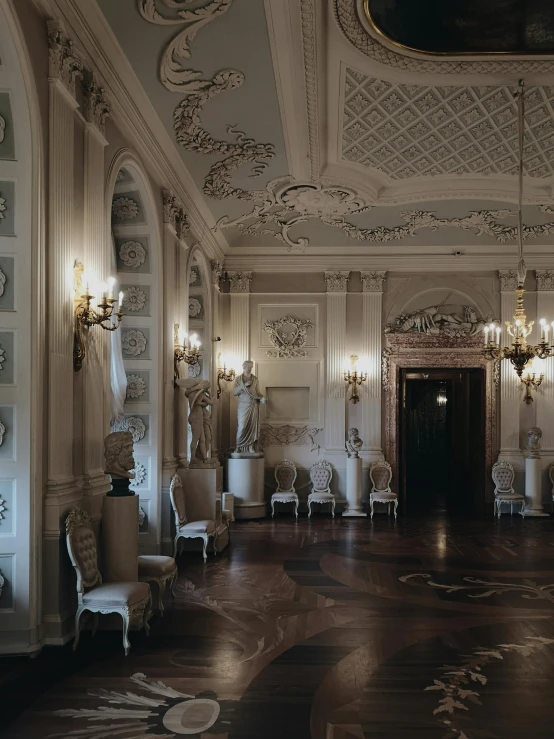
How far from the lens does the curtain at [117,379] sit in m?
7.87

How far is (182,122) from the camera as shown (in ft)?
24.5

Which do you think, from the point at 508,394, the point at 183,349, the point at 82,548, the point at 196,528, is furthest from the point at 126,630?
the point at 508,394

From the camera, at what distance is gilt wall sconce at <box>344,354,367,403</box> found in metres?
13.0

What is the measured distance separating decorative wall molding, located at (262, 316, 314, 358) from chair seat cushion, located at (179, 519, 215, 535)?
5.50 meters

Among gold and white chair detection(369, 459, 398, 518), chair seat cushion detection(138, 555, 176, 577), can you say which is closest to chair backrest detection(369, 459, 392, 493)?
gold and white chair detection(369, 459, 398, 518)

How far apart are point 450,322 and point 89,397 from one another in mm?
8934

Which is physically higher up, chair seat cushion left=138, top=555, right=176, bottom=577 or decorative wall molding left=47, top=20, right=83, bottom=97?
decorative wall molding left=47, top=20, right=83, bottom=97

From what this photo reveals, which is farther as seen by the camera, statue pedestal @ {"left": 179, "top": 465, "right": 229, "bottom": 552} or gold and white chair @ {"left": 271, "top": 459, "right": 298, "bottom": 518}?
gold and white chair @ {"left": 271, "top": 459, "right": 298, "bottom": 518}

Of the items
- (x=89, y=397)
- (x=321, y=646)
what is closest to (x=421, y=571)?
(x=321, y=646)

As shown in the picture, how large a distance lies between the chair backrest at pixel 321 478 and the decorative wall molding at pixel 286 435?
59 cm

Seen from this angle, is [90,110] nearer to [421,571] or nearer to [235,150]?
[235,150]

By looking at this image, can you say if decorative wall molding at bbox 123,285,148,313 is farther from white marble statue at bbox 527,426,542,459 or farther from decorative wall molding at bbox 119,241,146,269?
white marble statue at bbox 527,426,542,459

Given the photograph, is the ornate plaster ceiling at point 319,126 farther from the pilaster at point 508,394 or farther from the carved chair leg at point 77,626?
the carved chair leg at point 77,626

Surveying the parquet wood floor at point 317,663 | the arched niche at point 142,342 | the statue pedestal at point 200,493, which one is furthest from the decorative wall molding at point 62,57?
the statue pedestal at point 200,493
